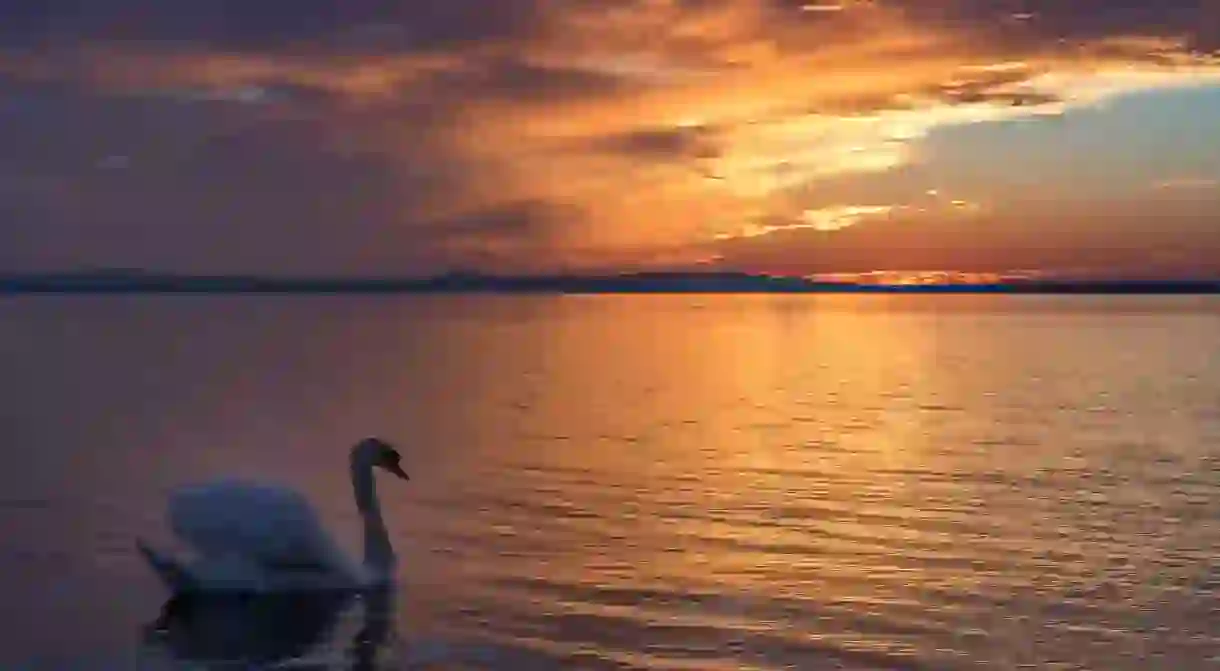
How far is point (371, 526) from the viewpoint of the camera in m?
15.1

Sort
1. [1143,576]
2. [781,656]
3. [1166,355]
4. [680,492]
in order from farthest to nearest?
[1166,355] < [680,492] < [1143,576] < [781,656]

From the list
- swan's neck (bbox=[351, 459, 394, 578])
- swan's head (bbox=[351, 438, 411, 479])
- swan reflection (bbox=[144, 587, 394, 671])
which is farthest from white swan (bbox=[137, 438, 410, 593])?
swan's head (bbox=[351, 438, 411, 479])

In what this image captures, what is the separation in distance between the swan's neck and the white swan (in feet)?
0.87

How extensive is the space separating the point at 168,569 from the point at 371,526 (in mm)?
2148

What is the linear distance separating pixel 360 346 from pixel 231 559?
5463cm

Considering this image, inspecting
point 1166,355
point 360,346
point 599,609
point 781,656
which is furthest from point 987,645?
point 360,346

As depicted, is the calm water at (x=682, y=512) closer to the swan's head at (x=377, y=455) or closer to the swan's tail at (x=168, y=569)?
the swan's tail at (x=168, y=569)

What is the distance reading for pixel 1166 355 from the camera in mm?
57531

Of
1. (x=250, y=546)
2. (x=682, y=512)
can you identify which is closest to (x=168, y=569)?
(x=250, y=546)

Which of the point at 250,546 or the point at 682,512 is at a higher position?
the point at 250,546

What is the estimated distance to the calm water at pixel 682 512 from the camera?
12438 mm

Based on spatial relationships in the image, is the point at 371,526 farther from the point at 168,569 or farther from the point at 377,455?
the point at 168,569

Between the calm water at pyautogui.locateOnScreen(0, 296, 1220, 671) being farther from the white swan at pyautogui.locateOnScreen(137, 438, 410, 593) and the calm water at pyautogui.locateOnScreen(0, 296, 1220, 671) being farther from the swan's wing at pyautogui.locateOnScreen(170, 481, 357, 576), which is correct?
the swan's wing at pyautogui.locateOnScreen(170, 481, 357, 576)

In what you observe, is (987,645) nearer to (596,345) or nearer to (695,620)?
(695,620)
